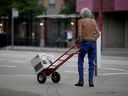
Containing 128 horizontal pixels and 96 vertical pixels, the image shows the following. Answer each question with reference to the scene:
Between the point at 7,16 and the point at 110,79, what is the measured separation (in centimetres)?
3956

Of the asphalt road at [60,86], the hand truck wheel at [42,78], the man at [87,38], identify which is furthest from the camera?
the hand truck wheel at [42,78]

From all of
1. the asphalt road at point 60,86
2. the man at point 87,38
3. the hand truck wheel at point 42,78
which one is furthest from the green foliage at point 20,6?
the man at point 87,38

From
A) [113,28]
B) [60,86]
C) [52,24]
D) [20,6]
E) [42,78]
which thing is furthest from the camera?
[20,6]

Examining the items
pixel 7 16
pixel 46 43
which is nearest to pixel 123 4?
pixel 46 43

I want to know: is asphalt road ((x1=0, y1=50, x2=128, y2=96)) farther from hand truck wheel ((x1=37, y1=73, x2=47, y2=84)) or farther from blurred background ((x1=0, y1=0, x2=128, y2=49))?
blurred background ((x1=0, y1=0, x2=128, y2=49))

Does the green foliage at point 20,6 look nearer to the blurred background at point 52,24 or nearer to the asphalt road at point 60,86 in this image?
the blurred background at point 52,24

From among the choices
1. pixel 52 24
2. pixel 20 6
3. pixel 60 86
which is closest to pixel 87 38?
pixel 60 86

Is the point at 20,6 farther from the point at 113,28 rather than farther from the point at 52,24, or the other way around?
the point at 113,28

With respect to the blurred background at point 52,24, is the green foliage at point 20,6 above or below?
above

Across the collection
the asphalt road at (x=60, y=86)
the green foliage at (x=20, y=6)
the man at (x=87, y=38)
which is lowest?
the asphalt road at (x=60, y=86)

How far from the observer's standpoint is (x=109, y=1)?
46.6 meters

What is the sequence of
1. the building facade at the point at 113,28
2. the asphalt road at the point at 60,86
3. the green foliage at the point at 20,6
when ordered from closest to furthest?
the asphalt road at the point at 60,86 → the building facade at the point at 113,28 → the green foliage at the point at 20,6

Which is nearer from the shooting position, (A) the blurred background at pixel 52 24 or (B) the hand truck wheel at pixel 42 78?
(B) the hand truck wheel at pixel 42 78

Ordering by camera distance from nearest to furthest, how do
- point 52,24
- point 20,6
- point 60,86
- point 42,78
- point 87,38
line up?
point 87,38 < point 60,86 < point 42,78 < point 52,24 < point 20,6
